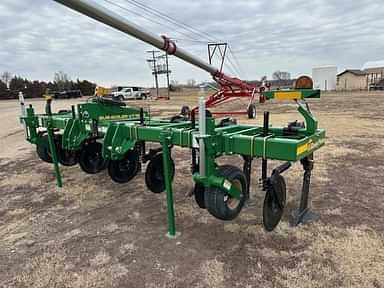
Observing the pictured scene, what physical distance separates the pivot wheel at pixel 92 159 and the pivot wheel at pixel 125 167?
1.44ft

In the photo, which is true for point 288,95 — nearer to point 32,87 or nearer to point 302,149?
point 302,149

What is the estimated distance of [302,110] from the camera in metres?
2.74

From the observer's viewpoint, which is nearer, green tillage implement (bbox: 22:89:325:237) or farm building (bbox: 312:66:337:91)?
green tillage implement (bbox: 22:89:325:237)

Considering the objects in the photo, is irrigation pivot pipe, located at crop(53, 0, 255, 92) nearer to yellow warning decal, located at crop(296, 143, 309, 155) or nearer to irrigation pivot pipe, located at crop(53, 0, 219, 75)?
irrigation pivot pipe, located at crop(53, 0, 219, 75)

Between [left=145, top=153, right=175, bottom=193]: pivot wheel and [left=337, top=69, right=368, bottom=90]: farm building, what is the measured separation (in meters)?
60.1

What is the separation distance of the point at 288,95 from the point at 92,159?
11.0 feet

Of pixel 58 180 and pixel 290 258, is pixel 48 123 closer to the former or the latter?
pixel 58 180

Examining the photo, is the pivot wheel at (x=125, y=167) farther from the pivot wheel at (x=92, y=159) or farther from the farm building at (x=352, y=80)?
the farm building at (x=352, y=80)

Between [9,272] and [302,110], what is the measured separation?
2968 mm

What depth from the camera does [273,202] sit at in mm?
2998

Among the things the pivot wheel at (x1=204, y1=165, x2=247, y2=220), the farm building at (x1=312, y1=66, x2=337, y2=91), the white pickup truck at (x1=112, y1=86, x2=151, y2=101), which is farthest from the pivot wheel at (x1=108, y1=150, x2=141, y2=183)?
the farm building at (x1=312, y1=66, x2=337, y2=91)

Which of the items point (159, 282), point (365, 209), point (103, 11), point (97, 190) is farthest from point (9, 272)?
point (365, 209)

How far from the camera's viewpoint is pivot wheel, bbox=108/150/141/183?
435 cm

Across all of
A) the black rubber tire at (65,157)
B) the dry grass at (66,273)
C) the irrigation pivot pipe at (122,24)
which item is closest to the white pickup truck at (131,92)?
the irrigation pivot pipe at (122,24)
